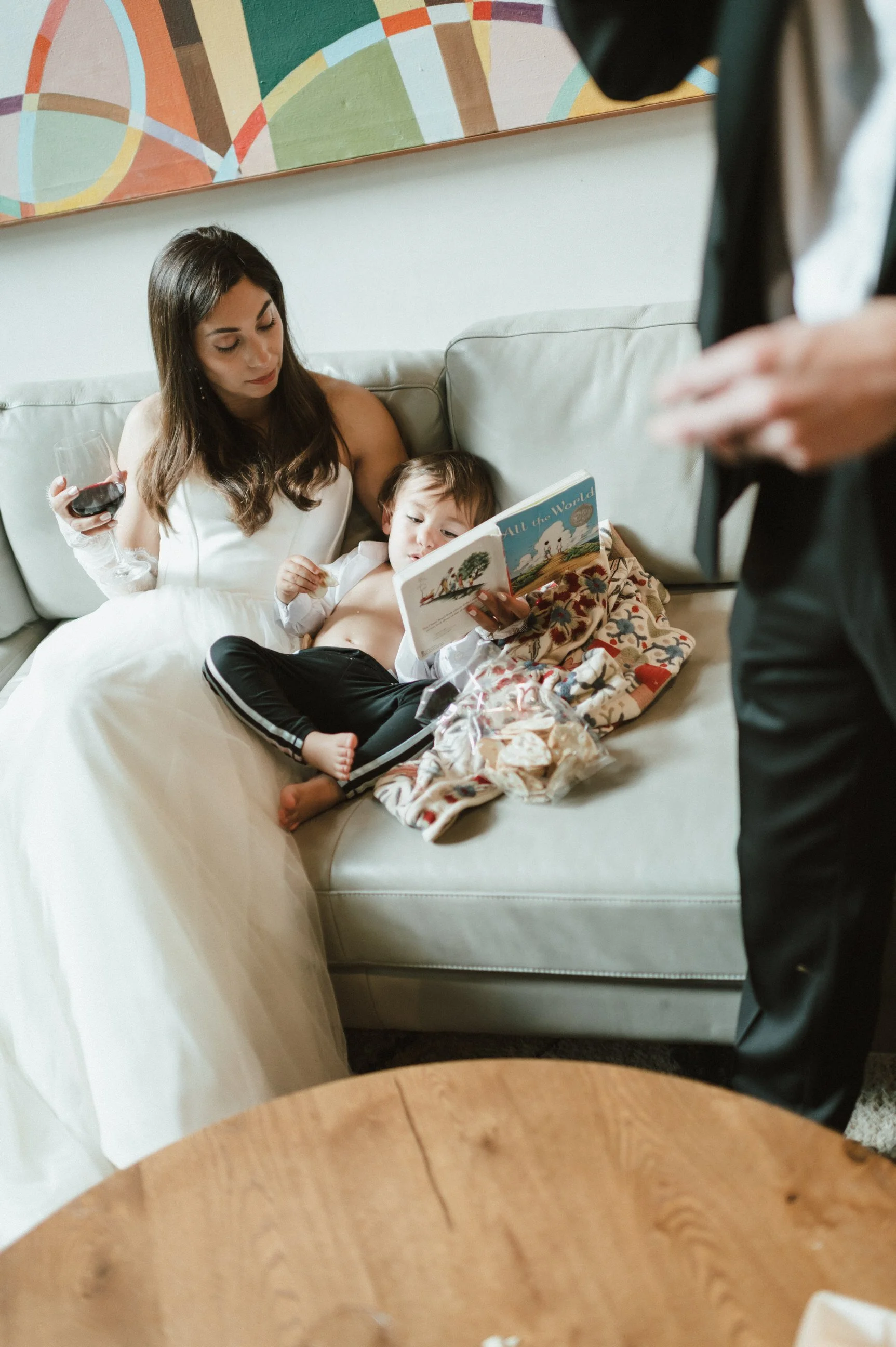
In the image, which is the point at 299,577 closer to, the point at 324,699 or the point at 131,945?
the point at 324,699

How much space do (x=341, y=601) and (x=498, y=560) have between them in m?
0.44

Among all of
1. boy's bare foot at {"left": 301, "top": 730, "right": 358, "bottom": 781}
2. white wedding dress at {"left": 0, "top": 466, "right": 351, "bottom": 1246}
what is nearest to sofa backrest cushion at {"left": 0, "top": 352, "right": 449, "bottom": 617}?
boy's bare foot at {"left": 301, "top": 730, "right": 358, "bottom": 781}

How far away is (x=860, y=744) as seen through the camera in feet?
2.90

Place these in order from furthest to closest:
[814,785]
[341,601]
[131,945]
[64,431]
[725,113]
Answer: [64,431]
[341,601]
[131,945]
[814,785]
[725,113]

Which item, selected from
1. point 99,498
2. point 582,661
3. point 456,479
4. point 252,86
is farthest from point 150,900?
point 252,86

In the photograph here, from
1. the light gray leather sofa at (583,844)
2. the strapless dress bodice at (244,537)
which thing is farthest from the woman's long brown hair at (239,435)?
the light gray leather sofa at (583,844)

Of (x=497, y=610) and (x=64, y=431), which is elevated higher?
(x=64, y=431)

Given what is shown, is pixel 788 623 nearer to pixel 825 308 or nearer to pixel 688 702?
pixel 825 308

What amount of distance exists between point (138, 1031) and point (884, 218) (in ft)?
3.53

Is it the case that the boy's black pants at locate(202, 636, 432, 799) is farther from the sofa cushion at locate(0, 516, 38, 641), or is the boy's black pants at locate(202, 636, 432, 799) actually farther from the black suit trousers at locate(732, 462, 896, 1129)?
the sofa cushion at locate(0, 516, 38, 641)

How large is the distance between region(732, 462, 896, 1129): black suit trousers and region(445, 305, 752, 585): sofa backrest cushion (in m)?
0.80

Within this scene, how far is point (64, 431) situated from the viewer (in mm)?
1948

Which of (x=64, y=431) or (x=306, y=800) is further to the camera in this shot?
(x=64, y=431)

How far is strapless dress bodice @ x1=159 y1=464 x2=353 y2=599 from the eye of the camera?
1.80 m
